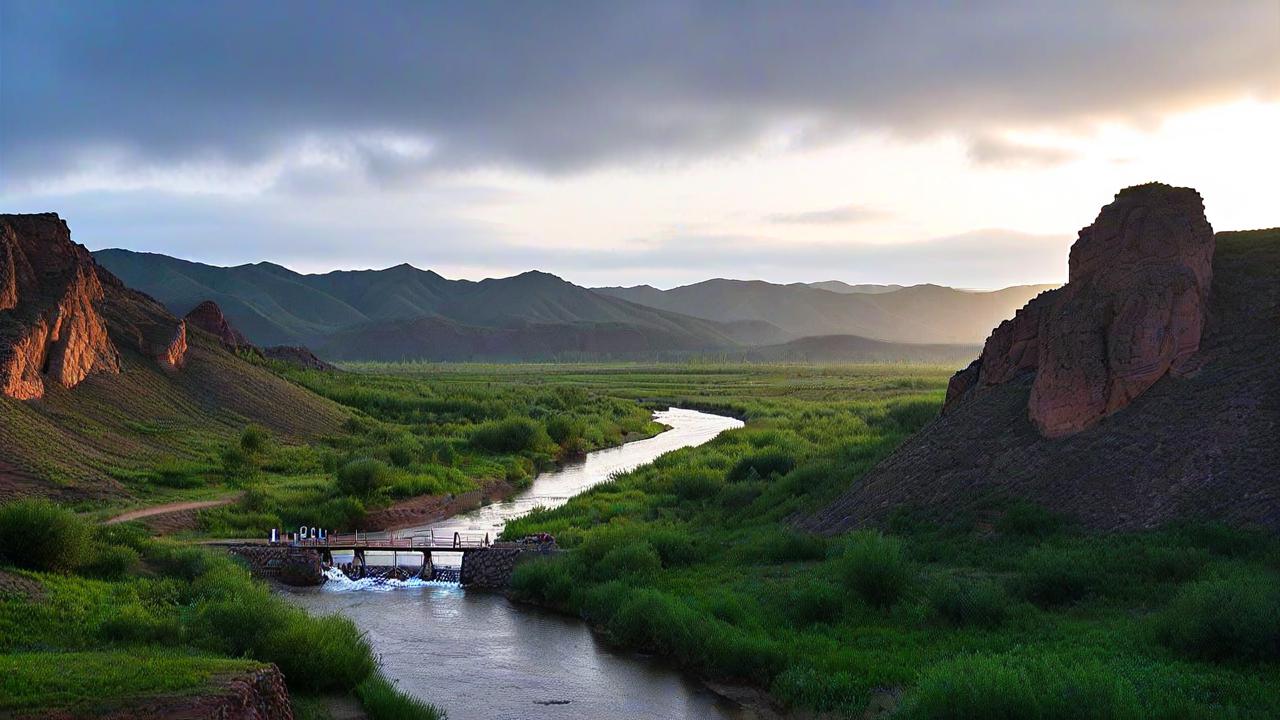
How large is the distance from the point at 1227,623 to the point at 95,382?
47110 millimetres

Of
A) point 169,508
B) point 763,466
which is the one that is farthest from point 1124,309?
point 169,508

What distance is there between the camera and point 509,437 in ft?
190

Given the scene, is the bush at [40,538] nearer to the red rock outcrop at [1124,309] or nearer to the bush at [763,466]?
the bush at [763,466]

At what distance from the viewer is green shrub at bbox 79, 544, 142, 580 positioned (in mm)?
22984

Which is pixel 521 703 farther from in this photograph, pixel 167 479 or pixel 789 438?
pixel 789 438

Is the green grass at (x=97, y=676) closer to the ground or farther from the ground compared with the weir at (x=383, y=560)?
farther from the ground

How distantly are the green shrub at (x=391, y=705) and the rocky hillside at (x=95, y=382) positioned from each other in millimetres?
22777

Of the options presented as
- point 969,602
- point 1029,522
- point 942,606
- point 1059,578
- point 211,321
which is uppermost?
point 211,321

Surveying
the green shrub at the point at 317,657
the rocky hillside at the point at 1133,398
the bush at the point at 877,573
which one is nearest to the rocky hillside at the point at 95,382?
the green shrub at the point at 317,657

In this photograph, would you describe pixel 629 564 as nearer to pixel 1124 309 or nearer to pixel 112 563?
pixel 112 563

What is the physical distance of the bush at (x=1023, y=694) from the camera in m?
13.1

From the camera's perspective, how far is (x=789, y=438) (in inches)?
2056

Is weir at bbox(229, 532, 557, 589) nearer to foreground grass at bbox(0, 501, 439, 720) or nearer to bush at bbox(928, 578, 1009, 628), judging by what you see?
foreground grass at bbox(0, 501, 439, 720)

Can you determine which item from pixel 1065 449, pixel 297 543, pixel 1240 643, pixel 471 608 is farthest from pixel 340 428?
pixel 1240 643
